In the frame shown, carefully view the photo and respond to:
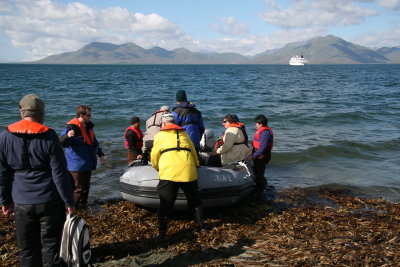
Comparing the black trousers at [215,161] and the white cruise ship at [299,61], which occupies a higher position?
the white cruise ship at [299,61]

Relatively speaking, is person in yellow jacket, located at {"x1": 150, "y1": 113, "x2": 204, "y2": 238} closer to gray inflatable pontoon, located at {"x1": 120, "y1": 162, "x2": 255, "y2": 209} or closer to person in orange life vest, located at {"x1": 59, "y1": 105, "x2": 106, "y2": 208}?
gray inflatable pontoon, located at {"x1": 120, "y1": 162, "x2": 255, "y2": 209}

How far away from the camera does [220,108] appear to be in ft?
72.4

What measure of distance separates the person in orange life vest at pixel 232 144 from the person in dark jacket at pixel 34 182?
11.4ft

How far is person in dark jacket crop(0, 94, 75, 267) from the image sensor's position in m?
3.17

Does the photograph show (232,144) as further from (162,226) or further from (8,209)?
(8,209)

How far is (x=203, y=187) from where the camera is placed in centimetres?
554

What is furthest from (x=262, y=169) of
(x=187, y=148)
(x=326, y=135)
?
(x=326, y=135)

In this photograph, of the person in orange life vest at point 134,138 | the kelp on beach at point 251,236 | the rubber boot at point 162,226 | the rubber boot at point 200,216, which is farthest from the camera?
the person in orange life vest at point 134,138

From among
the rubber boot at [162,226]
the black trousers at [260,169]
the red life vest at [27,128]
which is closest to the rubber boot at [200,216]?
the rubber boot at [162,226]

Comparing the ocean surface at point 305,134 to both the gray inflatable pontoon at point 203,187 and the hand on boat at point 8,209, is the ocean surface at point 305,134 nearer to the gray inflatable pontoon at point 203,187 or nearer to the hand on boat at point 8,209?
the gray inflatable pontoon at point 203,187

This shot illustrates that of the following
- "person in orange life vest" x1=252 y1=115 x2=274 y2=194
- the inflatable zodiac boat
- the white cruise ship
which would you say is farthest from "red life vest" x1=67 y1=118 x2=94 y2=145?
the white cruise ship

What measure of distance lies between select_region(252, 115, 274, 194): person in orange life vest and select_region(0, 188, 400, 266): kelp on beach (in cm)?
64

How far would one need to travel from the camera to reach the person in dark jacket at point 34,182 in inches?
125

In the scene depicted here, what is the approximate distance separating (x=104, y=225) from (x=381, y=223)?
14.0 feet
